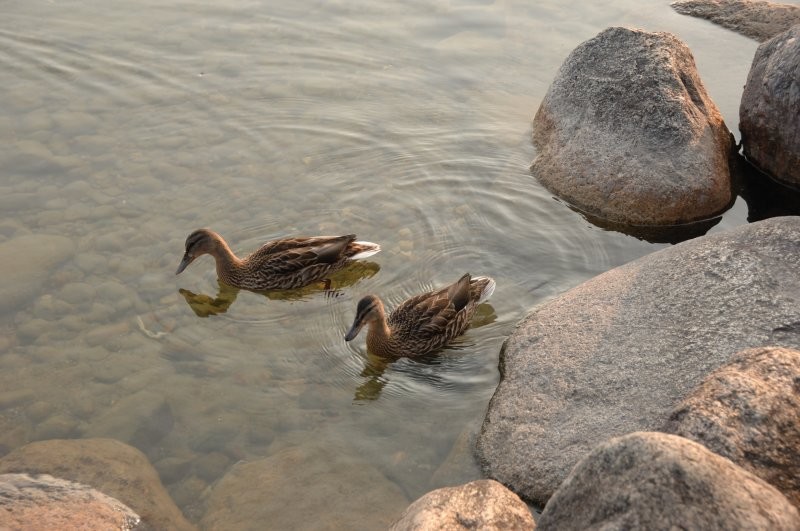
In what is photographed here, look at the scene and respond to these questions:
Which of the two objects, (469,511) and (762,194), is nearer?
(469,511)

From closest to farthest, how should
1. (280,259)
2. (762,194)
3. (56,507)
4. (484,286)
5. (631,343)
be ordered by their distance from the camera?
(56,507) → (631,343) → (484,286) → (280,259) → (762,194)

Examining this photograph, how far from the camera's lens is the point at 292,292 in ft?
30.8

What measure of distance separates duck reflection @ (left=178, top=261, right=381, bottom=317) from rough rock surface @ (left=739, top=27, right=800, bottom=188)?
16.5 ft

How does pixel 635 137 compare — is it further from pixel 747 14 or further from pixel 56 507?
pixel 56 507

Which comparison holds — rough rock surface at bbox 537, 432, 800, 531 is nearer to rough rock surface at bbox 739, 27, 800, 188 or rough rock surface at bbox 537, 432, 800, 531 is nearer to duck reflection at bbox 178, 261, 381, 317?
duck reflection at bbox 178, 261, 381, 317

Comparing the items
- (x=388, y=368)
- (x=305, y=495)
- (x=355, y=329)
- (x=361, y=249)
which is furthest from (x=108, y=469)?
(x=361, y=249)

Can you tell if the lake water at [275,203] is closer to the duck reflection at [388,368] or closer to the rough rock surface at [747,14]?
the duck reflection at [388,368]

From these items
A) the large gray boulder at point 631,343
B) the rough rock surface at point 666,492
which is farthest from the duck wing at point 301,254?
the rough rock surface at point 666,492

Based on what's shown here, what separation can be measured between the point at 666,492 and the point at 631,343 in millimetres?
3060

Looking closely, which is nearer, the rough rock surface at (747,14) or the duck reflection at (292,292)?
the duck reflection at (292,292)

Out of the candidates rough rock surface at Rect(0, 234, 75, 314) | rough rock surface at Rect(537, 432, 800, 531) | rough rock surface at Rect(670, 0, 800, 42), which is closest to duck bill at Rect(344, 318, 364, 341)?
rough rock surface at Rect(0, 234, 75, 314)

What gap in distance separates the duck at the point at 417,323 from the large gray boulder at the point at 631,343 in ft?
2.21

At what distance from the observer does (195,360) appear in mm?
8086

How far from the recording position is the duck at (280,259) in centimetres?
925
